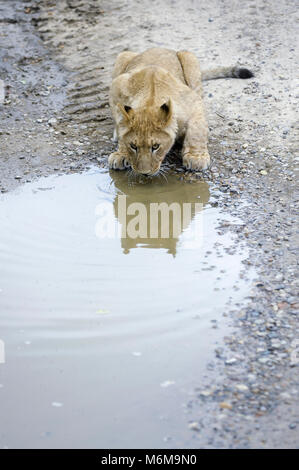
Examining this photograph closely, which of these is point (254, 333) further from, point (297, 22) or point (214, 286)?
point (297, 22)

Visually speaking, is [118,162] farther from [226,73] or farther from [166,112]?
[226,73]

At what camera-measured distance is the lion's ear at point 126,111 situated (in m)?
6.89

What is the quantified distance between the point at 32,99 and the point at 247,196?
375cm

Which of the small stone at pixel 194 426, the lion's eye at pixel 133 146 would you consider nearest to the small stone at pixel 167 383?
the small stone at pixel 194 426

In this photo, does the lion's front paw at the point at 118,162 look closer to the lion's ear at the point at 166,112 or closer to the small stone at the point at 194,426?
the lion's ear at the point at 166,112

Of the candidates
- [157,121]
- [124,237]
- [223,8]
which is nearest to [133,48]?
[223,8]

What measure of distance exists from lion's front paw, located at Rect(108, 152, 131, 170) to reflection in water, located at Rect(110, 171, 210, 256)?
7 centimetres

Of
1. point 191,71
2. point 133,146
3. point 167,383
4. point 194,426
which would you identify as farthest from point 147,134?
point 194,426

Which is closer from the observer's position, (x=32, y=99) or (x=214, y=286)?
(x=214, y=286)

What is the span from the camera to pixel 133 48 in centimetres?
972

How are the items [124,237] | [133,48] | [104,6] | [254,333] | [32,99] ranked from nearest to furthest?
[254,333] → [124,237] → [32,99] → [133,48] → [104,6]

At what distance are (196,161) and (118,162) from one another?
849mm

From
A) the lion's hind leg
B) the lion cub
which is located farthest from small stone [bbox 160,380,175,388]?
the lion's hind leg

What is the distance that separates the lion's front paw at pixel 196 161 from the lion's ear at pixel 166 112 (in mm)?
554
